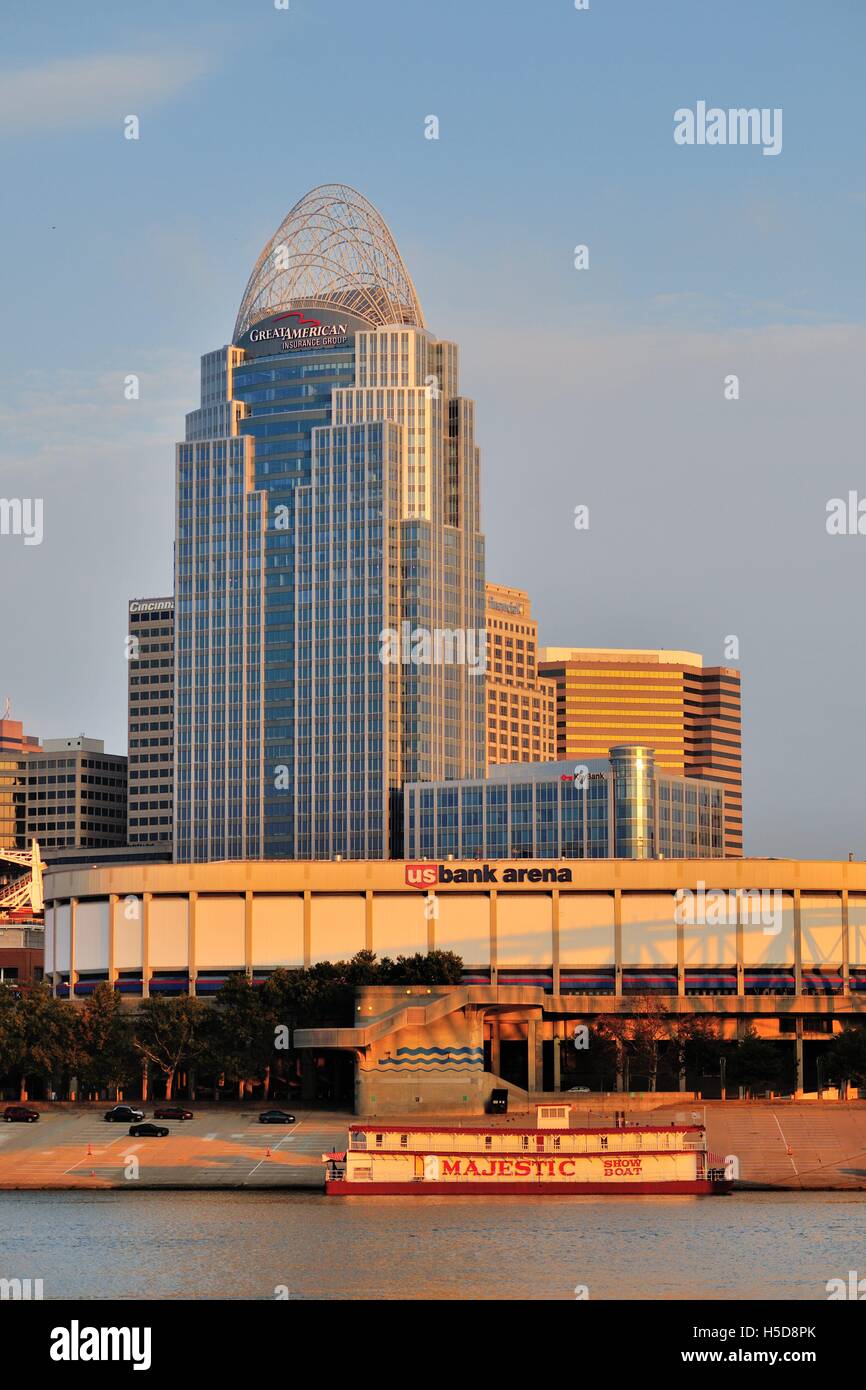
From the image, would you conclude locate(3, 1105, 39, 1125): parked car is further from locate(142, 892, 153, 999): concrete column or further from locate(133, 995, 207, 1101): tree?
locate(142, 892, 153, 999): concrete column

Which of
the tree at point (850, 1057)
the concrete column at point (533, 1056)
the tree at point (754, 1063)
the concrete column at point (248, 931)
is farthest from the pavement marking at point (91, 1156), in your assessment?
the tree at point (850, 1057)

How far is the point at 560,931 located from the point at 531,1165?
55.0 metres

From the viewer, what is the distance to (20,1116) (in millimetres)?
162375

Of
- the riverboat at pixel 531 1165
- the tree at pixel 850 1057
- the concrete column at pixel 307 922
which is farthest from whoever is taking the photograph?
the concrete column at pixel 307 922

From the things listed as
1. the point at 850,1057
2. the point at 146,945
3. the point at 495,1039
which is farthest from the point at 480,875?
the point at 850,1057

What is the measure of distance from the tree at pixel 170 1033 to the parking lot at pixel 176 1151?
7471mm

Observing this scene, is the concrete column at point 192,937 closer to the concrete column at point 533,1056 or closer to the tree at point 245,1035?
the tree at point 245,1035

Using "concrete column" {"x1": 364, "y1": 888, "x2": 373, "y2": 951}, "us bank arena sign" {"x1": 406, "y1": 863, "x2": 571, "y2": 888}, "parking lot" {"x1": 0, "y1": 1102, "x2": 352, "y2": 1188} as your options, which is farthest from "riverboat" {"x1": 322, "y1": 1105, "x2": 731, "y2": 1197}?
"us bank arena sign" {"x1": 406, "y1": 863, "x2": 571, "y2": 888}

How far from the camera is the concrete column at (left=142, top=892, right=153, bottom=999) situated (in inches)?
7402

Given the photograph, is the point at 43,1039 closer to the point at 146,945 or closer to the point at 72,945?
the point at 146,945

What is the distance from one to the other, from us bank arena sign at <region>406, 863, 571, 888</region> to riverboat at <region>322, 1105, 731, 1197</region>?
174 feet

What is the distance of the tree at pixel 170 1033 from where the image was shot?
173 m
